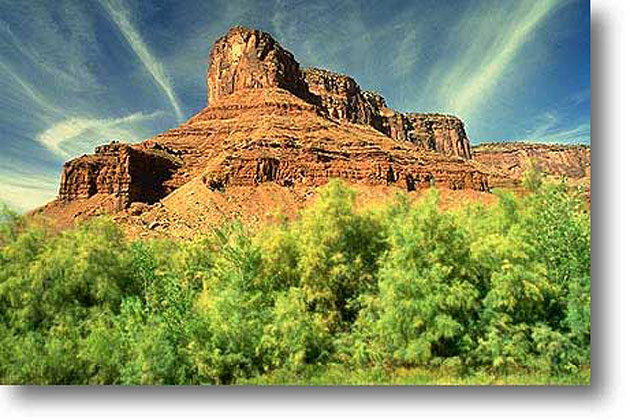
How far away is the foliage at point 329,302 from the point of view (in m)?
6.00

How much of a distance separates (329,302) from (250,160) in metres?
19.8

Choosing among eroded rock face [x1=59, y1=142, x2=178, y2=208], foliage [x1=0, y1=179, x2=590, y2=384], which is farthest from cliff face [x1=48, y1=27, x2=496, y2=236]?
foliage [x1=0, y1=179, x2=590, y2=384]

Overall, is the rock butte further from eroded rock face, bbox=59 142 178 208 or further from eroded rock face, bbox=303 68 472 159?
eroded rock face, bbox=303 68 472 159

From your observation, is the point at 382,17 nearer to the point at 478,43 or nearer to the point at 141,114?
the point at 478,43

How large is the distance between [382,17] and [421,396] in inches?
211

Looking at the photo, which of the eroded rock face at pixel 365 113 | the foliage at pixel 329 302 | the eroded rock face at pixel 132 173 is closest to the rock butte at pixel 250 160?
the eroded rock face at pixel 132 173

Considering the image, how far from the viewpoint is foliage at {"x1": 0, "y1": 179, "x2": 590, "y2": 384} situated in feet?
19.7

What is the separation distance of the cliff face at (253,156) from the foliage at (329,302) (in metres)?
1.54

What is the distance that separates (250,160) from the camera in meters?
26.2

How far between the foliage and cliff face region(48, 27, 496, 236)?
5.05 feet

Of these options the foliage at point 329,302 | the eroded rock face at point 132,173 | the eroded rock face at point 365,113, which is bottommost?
the foliage at point 329,302

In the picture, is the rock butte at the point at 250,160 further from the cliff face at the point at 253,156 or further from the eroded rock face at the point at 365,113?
the eroded rock face at the point at 365,113

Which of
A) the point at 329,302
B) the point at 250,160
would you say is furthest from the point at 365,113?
the point at 329,302

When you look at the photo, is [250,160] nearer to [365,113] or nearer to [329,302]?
[329,302]
